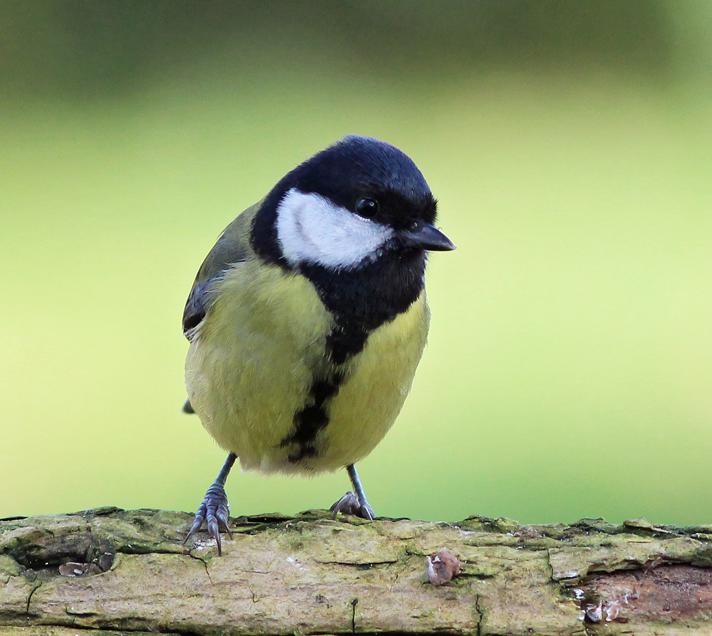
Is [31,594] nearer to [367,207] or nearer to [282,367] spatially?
[282,367]

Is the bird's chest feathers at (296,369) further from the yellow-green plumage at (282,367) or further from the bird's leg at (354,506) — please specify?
the bird's leg at (354,506)

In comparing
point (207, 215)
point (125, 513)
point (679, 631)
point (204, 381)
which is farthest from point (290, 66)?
point (679, 631)

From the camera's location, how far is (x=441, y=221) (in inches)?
195

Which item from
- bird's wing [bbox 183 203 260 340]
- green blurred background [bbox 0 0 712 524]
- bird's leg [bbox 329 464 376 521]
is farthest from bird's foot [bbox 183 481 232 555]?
green blurred background [bbox 0 0 712 524]

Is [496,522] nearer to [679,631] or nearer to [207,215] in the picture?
[679,631]

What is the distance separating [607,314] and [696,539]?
2652mm

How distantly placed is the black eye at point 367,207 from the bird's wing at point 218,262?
0.31 m

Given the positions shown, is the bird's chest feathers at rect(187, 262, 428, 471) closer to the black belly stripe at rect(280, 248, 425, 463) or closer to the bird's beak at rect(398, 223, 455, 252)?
the black belly stripe at rect(280, 248, 425, 463)

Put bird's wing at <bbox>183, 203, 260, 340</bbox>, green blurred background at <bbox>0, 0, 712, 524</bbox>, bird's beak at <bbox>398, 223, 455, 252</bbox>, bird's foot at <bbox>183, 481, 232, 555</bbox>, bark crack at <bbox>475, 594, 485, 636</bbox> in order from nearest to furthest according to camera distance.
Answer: bark crack at <bbox>475, 594, 485, 636</bbox> < bird's foot at <bbox>183, 481, 232, 555</bbox> < bird's beak at <bbox>398, 223, 455, 252</bbox> < bird's wing at <bbox>183, 203, 260, 340</bbox> < green blurred background at <bbox>0, 0, 712, 524</bbox>

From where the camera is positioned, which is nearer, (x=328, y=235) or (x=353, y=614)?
(x=353, y=614)

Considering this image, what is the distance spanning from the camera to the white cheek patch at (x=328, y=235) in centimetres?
218

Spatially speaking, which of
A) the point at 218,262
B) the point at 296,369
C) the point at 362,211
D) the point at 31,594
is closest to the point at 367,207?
the point at 362,211

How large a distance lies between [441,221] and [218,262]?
2.58 meters

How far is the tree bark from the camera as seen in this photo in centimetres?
181
